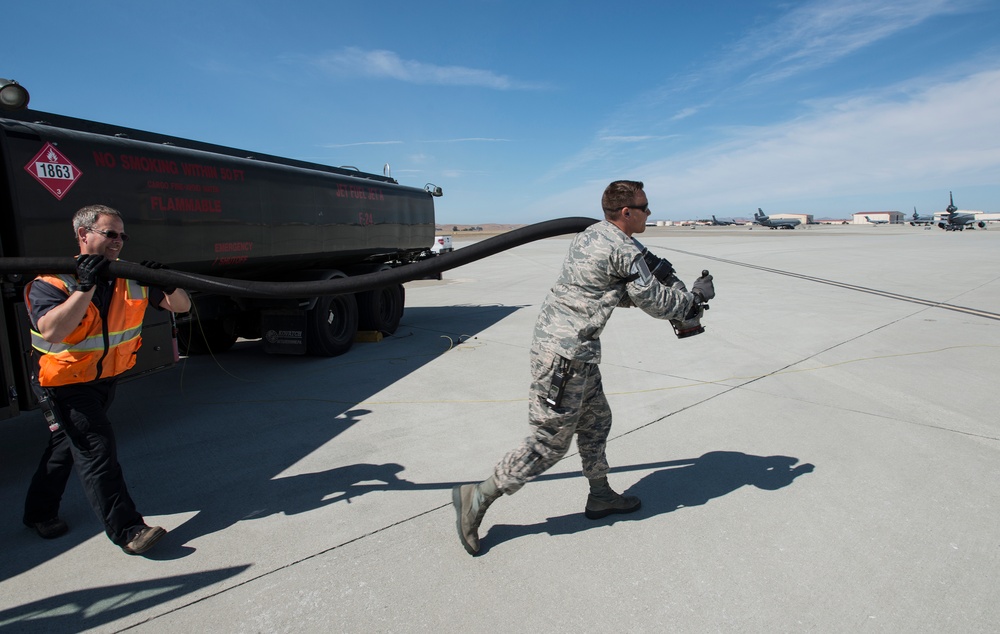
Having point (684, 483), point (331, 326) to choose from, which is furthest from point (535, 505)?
point (331, 326)

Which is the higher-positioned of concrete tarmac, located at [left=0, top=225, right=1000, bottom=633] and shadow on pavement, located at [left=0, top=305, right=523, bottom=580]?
shadow on pavement, located at [left=0, top=305, right=523, bottom=580]

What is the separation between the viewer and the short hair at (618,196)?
3232 millimetres

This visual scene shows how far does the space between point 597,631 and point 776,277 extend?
1716 centimetres

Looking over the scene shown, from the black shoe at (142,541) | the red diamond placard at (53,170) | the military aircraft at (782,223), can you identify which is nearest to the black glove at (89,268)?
the black shoe at (142,541)

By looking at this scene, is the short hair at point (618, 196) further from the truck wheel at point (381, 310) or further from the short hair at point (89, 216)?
the truck wheel at point (381, 310)

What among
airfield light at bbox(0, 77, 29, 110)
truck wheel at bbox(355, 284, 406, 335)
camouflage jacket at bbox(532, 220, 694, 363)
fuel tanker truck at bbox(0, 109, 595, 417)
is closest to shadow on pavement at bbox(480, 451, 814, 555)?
camouflage jacket at bbox(532, 220, 694, 363)

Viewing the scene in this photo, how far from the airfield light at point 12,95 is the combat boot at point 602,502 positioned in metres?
4.29

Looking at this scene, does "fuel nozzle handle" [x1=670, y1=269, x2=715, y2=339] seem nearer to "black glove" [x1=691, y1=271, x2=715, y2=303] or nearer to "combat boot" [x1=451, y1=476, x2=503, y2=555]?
"black glove" [x1=691, y1=271, x2=715, y2=303]

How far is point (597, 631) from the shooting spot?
259cm

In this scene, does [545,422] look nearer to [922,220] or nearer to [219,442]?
[219,442]

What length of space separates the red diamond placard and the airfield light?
75cm

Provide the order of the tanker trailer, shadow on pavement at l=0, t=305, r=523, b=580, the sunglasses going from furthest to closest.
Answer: the tanker trailer
shadow on pavement at l=0, t=305, r=523, b=580
the sunglasses

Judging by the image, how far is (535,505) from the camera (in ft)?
12.4

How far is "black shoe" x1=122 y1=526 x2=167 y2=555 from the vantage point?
320cm
